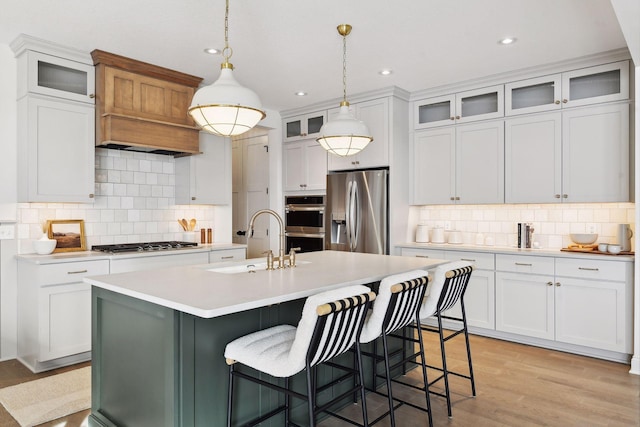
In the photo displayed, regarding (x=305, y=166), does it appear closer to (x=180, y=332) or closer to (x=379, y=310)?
(x=379, y=310)

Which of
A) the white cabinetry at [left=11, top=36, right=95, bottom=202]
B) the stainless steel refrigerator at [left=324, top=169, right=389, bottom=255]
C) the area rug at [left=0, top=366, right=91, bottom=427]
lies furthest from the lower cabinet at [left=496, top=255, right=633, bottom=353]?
the white cabinetry at [left=11, top=36, right=95, bottom=202]

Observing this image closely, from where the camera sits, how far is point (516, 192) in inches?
167

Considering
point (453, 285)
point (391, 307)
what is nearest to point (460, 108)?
point (453, 285)

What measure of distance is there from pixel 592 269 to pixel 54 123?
15.2ft

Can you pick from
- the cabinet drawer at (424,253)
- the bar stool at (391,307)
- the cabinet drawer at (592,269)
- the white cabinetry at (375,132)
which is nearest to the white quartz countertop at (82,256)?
the white cabinetry at (375,132)

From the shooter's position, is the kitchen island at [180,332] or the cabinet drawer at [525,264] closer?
the kitchen island at [180,332]

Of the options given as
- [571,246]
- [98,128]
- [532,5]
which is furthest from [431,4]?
[98,128]

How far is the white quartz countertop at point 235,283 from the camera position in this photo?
71.7 inches

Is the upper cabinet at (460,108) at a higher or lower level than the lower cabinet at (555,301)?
higher

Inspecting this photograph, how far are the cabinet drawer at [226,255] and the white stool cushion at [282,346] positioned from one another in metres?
2.46

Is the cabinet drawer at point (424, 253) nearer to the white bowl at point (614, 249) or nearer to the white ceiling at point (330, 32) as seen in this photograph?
the white bowl at point (614, 249)

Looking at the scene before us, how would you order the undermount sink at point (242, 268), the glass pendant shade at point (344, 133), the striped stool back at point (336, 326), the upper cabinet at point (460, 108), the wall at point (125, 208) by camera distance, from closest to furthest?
the striped stool back at point (336, 326) < the undermount sink at point (242, 268) < the glass pendant shade at point (344, 133) < the wall at point (125, 208) < the upper cabinet at point (460, 108)

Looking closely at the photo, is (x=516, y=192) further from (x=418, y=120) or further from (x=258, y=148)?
(x=258, y=148)

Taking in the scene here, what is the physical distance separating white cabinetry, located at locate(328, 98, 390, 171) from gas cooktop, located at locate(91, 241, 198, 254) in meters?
2.08
